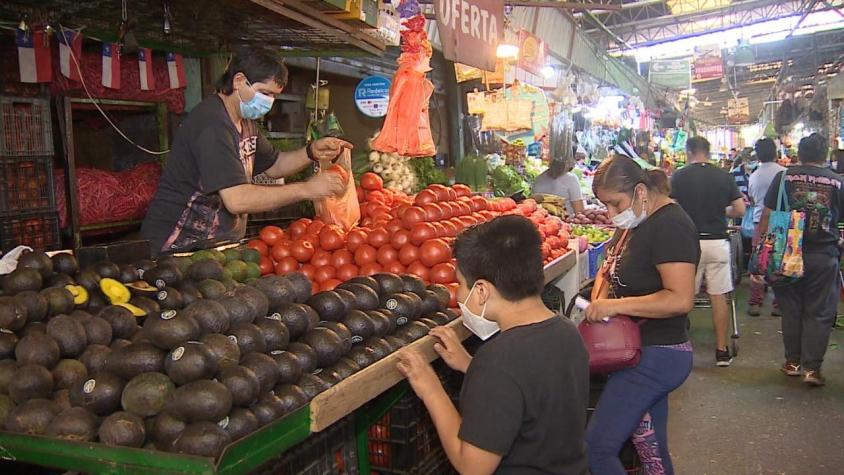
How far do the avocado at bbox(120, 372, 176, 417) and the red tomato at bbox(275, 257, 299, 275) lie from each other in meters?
2.26

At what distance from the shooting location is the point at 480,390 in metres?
2.06

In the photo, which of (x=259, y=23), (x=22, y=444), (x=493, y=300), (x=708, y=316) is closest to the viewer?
(x=22, y=444)

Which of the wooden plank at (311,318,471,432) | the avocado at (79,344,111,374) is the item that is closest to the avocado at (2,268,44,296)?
the avocado at (79,344,111,374)

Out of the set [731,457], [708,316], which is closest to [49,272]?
[731,457]

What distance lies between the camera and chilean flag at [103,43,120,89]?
16.8 feet

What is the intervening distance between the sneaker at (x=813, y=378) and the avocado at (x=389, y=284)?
483 cm

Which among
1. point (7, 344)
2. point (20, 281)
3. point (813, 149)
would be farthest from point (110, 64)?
point (813, 149)

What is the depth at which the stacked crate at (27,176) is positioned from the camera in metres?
4.64

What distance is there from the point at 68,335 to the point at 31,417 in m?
0.36

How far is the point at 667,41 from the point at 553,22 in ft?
40.5

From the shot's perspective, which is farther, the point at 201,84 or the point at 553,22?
the point at 553,22

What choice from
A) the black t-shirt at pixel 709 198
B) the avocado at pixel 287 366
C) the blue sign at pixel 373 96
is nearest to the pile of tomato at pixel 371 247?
the avocado at pixel 287 366

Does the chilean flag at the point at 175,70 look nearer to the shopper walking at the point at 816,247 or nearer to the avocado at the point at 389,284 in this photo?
the avocado at the point at 389,284

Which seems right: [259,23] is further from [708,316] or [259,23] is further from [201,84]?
[708,316]
